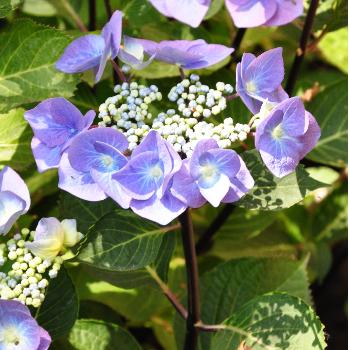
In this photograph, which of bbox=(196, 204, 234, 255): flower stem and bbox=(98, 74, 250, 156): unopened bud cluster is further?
bbox=(196, 204, 234, 255): flower stem

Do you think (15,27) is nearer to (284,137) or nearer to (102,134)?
(102,134)

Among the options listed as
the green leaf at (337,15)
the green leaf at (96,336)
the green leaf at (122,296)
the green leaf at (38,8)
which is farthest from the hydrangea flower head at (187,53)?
the green leaf at (38,8)

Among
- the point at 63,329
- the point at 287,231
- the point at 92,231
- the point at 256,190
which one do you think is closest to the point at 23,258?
the point at 92,231

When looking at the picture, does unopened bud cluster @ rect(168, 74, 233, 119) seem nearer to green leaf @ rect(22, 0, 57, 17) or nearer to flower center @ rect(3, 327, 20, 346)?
flower center @ rect(3, 327, 20, 346)

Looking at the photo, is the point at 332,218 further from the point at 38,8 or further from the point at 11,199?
the point at 11,199

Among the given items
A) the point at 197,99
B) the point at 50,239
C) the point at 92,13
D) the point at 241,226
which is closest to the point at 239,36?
the point at 92,13

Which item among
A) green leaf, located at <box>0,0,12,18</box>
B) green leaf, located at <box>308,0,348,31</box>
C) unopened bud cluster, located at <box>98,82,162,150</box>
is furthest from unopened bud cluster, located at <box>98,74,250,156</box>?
green leaf, located at <box>308,0,348,31</box>
